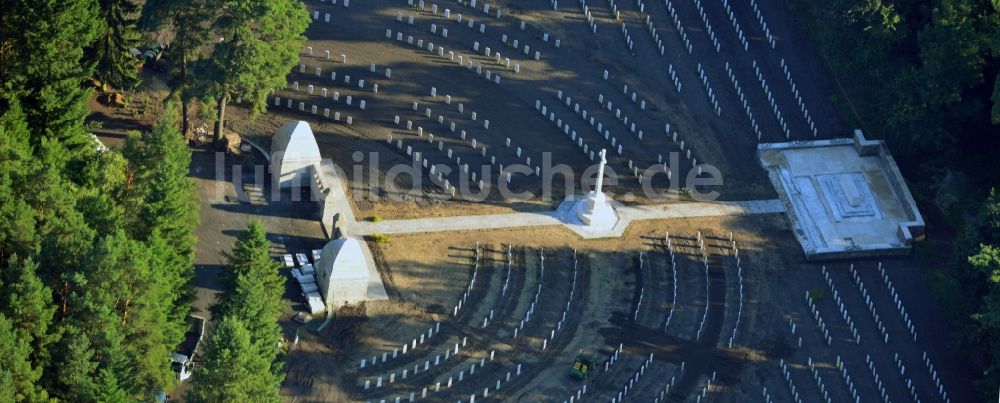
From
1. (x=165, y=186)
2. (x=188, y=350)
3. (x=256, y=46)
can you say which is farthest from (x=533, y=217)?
(x=165, y=186)

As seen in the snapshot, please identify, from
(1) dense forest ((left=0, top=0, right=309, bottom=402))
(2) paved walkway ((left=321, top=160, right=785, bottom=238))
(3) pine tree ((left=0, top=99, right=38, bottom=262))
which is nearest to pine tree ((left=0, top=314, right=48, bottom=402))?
(1) dense forest ((left=0, top=0, right=309, bottom=402))

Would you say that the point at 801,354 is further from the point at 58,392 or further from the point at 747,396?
the point at 58,392

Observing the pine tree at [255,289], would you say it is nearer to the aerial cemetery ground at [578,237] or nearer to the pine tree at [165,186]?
the pine tree at [165,186]

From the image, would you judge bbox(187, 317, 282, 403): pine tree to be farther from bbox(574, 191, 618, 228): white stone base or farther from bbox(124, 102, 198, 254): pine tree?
bbox(574, 191, 618, 228): white stone base

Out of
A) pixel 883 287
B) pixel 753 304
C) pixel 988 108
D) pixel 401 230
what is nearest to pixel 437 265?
pixel 401 230

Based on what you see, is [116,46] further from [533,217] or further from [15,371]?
[15,371]

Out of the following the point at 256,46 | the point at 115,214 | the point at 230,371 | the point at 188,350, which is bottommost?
the point at 230,371
